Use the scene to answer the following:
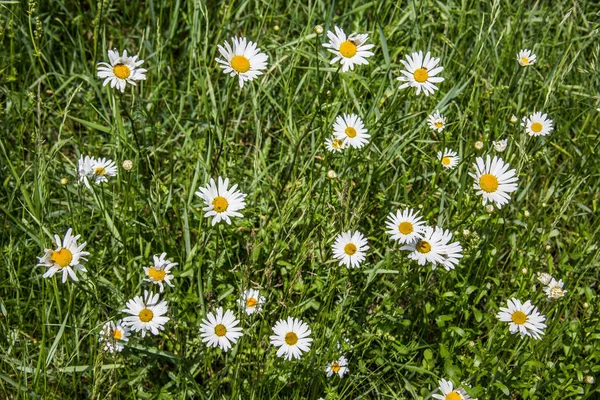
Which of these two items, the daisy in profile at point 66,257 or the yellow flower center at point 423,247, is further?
the yellow flower center at point 423,247

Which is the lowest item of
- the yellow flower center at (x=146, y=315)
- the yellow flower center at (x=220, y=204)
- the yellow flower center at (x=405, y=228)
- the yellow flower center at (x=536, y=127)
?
the yellow flower center at (x=146, y=315)

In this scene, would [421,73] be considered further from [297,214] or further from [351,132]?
[297,214]

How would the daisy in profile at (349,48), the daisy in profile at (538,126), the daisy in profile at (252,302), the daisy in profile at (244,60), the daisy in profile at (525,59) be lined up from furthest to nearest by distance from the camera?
the daisy in profile at (525,59)
the daisy in profile at (538,126)
the daisy in profile at (349,48)
the daisy in profile at (244,60)
the daisy in profile at (252,302)

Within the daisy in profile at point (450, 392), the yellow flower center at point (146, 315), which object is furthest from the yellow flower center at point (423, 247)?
the yellow flower center at point (146, 315)

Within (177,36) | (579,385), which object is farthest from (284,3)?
(579,385)

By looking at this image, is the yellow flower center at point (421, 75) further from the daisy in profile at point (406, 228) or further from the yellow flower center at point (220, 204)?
the yellow flower center at point (220, 204)

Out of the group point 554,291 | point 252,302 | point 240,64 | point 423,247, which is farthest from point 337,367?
point 240,64
